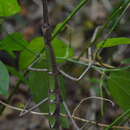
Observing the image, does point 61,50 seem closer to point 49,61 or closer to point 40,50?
point 40,50

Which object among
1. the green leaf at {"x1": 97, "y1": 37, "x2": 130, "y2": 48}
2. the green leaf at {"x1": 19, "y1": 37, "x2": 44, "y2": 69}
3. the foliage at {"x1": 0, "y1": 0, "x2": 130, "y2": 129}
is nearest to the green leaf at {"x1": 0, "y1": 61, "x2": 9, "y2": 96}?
the foliage at {"x1": 0, "y1": 0, "x2": 130, "y2": 129}

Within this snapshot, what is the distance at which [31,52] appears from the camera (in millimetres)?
908

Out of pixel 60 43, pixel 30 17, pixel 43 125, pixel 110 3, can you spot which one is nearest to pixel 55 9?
pixel 30 17

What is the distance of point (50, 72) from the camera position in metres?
0.84

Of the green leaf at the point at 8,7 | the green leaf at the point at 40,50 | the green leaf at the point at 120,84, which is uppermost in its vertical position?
the green leaf at the point at 8,7

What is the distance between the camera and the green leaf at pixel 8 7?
87 cm

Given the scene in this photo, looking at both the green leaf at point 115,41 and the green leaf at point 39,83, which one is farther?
the green leaf at point 39,83

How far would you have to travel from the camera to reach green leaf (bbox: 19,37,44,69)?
37.4 inches

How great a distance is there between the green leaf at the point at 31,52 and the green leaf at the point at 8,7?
97 millimetres

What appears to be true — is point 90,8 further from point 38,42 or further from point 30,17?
point 38,42

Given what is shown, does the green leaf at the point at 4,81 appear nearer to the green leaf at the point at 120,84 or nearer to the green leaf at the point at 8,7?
the green leaf at the point at 8,7

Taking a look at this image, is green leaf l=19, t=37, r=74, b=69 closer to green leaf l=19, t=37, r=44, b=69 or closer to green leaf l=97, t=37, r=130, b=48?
green leaf l=19, t=37, r=44, b=69

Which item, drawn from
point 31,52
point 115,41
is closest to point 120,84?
point 115,41

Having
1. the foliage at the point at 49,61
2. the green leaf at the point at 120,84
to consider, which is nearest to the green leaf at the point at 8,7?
the foliage at the point at 49,61
